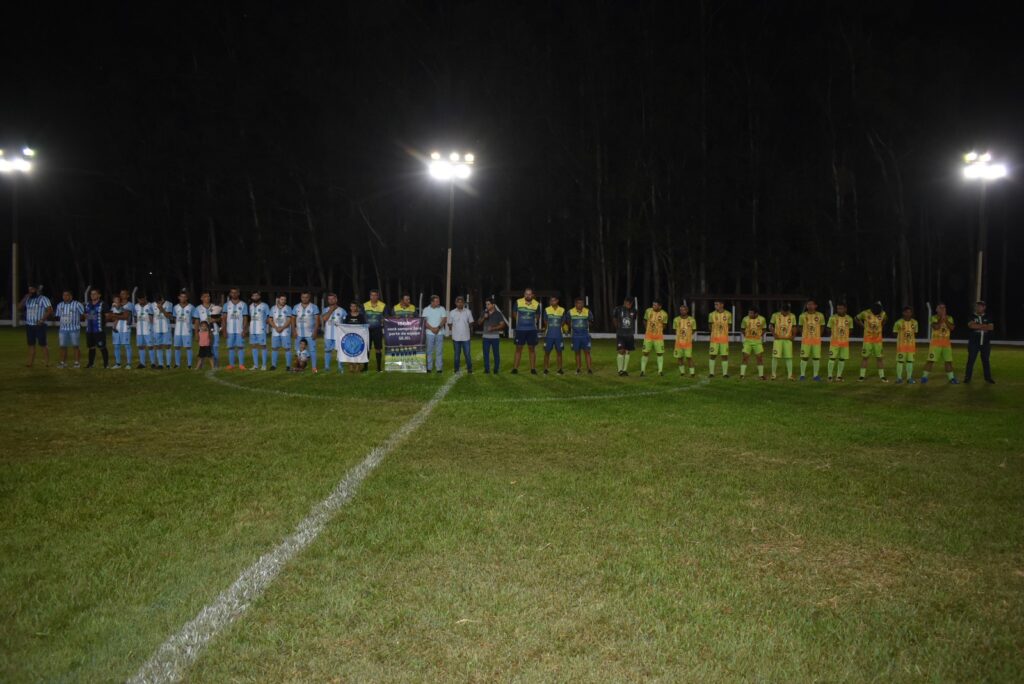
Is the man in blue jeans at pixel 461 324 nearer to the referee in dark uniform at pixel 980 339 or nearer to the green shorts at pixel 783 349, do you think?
the green shorts at pixel 783 349

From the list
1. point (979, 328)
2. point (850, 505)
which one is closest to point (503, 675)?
point (850, 505)

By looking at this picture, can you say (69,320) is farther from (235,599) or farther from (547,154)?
(547,154)

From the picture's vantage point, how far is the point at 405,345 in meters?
17.4

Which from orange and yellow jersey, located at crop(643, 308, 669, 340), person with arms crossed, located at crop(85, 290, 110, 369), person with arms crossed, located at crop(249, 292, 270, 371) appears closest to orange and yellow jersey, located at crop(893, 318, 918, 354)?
orange and yellow jersey, located at crop(643, 308, 669, 340)

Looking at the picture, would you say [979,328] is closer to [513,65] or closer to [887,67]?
[887,67]

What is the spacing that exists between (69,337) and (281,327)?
18.4 ft

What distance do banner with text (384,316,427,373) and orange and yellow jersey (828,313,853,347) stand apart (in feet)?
33.3

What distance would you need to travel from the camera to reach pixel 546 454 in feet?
26.2

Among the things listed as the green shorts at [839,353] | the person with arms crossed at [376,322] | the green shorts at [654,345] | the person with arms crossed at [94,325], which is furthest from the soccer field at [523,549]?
the person with arms crossed at [94,325]

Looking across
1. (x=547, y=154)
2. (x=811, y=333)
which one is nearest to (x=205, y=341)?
(x=811, y=333)

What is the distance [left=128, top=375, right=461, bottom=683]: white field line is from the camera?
3.20 meters

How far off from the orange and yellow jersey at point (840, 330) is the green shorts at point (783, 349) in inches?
39.1

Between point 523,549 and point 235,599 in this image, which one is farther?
point 523,549

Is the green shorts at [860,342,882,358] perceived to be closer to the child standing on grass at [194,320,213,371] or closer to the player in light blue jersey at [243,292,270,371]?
the player in light blue jersey at [243,292,270,371]
